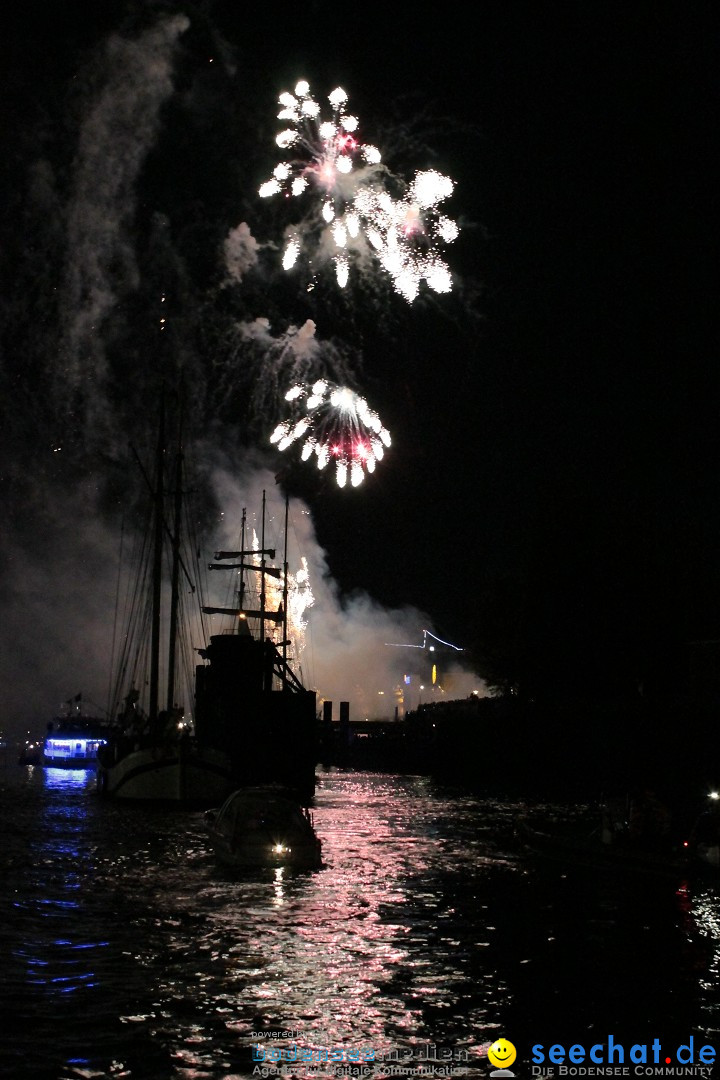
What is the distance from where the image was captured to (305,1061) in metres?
14.8

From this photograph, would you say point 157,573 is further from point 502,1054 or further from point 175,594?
point 502,1054

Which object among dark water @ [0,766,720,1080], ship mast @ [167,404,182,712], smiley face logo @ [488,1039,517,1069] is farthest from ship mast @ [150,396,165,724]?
smiley face logo @ [488,1039,517,1069]

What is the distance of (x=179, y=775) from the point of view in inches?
2399

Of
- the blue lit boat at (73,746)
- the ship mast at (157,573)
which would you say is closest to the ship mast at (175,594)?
the ship mast at (157,573)

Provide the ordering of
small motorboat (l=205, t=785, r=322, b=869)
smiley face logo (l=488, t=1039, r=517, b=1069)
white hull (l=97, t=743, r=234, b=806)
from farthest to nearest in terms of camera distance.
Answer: white hull (l=97, t=743, r=234, b=806) < small motorboat (l=205, t=785, r=322, b=869) < smiley face logo (l=488, t=1039, r=517, b=1069)

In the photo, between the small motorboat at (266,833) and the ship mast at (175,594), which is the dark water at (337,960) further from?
the ship mast at (175,594)

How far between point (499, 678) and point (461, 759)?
1495cm

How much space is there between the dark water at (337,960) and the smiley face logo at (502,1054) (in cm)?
30

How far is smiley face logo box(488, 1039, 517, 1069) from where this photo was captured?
15.0 meters

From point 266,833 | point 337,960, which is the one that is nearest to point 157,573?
point 266,833

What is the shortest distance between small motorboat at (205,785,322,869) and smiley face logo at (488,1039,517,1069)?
1731cm

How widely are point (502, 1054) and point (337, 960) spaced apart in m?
5.89

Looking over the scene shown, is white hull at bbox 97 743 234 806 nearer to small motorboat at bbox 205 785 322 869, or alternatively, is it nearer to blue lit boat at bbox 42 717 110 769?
small motorboat at bbox 205 785 322 869

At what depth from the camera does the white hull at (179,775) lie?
60969 mm
